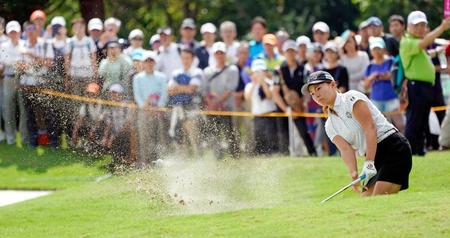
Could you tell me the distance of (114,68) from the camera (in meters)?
19.2

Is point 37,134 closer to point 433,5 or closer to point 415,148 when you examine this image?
point 415,148

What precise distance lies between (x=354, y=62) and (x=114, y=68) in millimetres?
4085

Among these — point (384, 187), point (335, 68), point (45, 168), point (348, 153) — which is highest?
point (335, 68)

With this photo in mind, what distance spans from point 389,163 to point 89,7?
12.5 meters

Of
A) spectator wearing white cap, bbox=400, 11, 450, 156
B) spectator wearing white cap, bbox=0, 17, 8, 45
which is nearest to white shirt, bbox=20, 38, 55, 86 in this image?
spectator wearing white cap, bbox=0, 17, 8, 45

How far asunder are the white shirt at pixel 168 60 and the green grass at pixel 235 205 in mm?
2657

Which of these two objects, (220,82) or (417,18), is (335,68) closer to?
(220,82)

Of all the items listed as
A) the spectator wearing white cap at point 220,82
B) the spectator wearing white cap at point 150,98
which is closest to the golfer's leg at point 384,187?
the spectator wearing white cap at point 150,98

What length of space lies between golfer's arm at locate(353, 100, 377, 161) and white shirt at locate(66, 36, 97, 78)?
25.0 feet

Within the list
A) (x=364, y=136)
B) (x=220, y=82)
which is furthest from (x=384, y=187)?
(x=220, y=82)

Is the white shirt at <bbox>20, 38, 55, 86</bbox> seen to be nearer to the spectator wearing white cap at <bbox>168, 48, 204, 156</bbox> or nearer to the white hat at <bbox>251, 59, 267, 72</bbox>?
the spectator wearing white cap at <bbox>168, 48, 204, 156</bbox>

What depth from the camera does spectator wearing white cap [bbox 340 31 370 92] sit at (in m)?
20.4

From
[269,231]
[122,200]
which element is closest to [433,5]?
[122,200]

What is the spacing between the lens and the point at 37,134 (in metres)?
20.3
